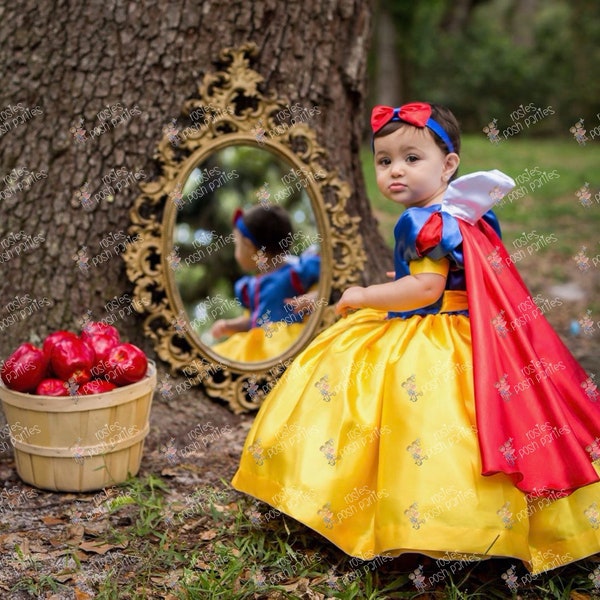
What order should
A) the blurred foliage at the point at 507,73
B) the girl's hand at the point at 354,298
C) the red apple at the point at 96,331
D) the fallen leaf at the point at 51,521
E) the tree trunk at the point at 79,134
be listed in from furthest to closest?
the blurred foliage at the point at 507,73 → the tree trunk at the point at 79,134 → the red apple at the point at 96,331 → the fallen leaf at the point at 51,521 → the girl's hand at the point at 354,298

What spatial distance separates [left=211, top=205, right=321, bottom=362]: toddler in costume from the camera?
3.49 metres

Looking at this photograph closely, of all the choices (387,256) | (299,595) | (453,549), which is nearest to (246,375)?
(387,256)

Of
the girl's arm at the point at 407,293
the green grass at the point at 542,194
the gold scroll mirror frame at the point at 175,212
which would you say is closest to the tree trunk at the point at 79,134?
the gold scroll mirror frame at the point at 175,212

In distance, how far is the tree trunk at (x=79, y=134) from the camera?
11.0 feet

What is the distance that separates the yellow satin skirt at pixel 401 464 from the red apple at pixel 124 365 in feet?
1.93

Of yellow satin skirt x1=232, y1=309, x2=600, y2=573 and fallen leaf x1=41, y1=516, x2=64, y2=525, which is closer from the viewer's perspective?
yellow satin skirt x1=232, y1=309, x2=600, y2=573

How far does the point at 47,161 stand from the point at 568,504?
2.58m

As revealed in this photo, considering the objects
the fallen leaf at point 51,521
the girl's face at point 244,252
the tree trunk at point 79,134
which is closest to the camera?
the fallen leaf at point 51,521

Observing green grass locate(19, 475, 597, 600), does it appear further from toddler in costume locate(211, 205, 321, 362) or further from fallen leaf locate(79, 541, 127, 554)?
toddler in costume locate(211, 205, 321, 362)

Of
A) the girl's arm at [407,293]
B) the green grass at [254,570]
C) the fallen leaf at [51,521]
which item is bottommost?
the fallen leaf at [51,521]

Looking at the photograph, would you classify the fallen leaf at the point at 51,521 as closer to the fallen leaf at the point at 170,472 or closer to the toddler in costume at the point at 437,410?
the fallen leaf at the point at 170,472

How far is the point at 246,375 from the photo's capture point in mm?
3566

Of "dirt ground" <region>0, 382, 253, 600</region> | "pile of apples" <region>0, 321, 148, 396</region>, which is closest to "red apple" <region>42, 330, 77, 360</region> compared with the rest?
"pile of apples" <region>0, 321, 148, 396</region>

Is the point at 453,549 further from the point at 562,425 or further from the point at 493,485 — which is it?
the point at 562,425
